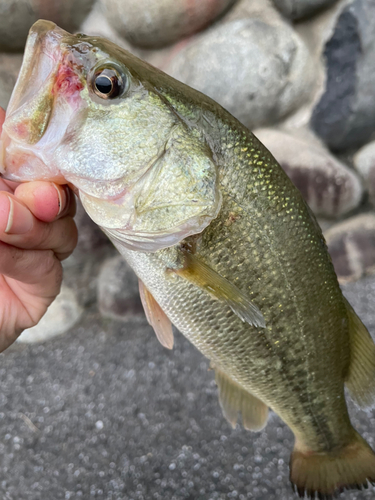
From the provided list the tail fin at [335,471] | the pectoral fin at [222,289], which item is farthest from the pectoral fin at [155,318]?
the tail fin at [335,471]

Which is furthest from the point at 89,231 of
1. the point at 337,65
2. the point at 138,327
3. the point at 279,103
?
the point at 337,65

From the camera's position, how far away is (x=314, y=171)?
136 cm

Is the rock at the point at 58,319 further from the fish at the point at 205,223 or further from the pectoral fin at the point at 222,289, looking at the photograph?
the pectoral fin at the point at 222,289

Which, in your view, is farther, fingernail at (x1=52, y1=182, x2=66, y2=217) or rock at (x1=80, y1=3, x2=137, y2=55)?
rock at (x1=80, y1=3, x2=137, y2=55)

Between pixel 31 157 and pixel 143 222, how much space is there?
161 millimetres

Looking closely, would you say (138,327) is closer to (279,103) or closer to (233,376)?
(233,376)

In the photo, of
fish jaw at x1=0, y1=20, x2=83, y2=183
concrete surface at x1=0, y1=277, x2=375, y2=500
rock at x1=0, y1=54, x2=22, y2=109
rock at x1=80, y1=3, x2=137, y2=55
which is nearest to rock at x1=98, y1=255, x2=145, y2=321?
concrete surface at x1=0, y1=277, x2=375, y2=500

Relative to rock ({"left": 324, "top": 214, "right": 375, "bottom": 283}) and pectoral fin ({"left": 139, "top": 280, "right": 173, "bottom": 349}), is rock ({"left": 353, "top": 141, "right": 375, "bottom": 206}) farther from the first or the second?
pectoral fin ({"left": 139, "top": 280, "right": 173, "bottom": 349})

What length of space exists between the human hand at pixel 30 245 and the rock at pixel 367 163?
1204 mm

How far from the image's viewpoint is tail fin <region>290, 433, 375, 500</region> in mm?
708

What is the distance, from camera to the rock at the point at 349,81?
1194 mm

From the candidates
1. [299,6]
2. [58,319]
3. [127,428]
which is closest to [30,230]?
[127,428]

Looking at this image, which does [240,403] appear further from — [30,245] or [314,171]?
[314,171]

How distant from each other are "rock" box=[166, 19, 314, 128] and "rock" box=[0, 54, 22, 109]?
1.62 ft
